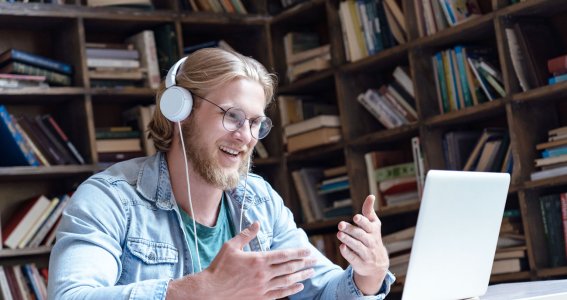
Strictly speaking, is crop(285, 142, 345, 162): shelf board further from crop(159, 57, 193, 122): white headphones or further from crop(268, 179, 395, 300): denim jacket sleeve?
crop(159, 57, 193, 122): white headphones

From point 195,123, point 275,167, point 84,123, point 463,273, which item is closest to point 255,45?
point 275,167

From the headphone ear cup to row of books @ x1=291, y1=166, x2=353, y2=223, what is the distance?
1834 mm

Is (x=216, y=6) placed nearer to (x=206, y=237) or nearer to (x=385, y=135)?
(x=385, y=135)

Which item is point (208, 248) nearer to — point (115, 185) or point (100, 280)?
point (115, 185)

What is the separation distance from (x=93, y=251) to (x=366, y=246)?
0.57 metres

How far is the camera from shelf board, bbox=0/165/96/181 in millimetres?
3420

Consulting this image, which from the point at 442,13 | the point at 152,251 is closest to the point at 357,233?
the point at 152,251

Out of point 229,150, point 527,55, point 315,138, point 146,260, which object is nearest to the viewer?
point 146,260

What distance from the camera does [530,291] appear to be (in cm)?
185

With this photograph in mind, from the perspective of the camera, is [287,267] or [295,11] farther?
[295,11]

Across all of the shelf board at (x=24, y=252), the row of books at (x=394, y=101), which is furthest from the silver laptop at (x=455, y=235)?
the shelf board at (x=24, y=252)

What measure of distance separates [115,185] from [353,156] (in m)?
1.91

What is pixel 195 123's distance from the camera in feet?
7.24

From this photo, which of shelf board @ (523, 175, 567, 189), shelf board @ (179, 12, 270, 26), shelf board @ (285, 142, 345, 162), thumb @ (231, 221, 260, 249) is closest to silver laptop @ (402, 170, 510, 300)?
thumb @ (231, 221, 260, 249)
